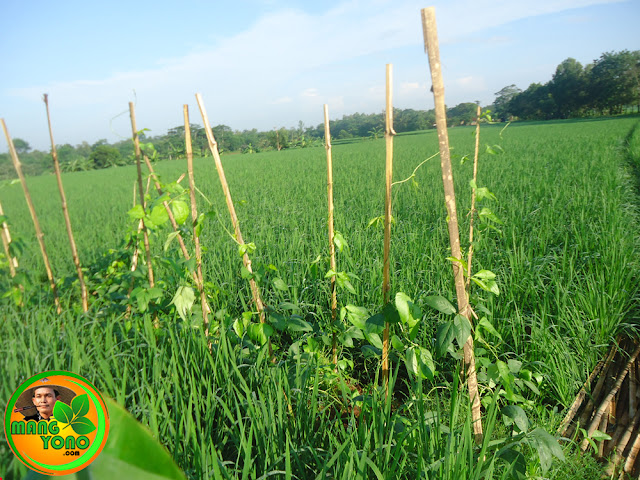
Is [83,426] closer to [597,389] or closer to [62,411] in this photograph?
[62,411]

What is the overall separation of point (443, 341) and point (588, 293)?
1.67m

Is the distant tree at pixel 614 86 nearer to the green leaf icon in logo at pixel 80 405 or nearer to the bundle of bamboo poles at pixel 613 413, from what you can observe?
the bundle of bamboo poles at pixel 613 413

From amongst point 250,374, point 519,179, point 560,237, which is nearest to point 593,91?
point 519,179

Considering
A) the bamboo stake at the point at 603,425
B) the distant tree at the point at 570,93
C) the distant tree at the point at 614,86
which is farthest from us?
the distant tree at the point at 570,93

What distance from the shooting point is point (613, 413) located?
1663mm

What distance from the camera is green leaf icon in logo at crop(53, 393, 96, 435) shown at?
458 millimetres

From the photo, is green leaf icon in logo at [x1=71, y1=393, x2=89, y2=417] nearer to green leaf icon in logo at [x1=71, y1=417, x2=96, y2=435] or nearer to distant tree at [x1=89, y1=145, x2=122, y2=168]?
green leaf icon in logo at [x1=71, y1=417, x2=96, y2=435]

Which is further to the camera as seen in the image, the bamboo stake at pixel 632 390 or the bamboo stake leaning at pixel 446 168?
the bamboo stake at pixel 632 390

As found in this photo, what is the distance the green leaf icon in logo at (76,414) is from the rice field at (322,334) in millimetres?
441

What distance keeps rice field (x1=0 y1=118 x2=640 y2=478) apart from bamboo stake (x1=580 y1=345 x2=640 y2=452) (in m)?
0.12

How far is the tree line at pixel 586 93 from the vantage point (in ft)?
142

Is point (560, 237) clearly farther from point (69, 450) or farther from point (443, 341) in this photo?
point (69, 450)

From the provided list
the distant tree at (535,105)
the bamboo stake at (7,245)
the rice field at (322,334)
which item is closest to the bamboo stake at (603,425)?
the rice field at (322,334)

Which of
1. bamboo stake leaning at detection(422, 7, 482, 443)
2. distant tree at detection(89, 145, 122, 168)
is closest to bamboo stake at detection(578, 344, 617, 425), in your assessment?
bamboo stake leaning at detection(422, 7, 482, 443)
